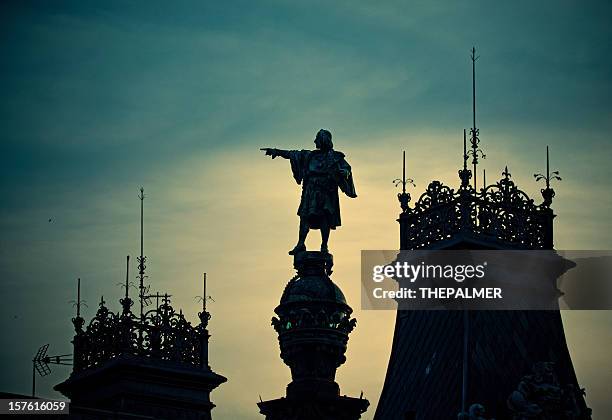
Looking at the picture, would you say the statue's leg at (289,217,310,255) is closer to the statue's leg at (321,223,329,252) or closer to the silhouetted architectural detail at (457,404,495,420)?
the statue's leg at (321,223,329,252)

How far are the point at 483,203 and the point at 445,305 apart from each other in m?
4.27

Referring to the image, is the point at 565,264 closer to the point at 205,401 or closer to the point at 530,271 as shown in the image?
the point at 530,271

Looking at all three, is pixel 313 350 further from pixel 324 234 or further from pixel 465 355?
pixel 465 355

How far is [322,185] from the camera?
69500 mm

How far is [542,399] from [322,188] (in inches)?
712

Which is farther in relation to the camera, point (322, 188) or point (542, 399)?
point (542, 399)

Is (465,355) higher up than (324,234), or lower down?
higher up

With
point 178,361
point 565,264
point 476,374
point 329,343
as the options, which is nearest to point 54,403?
point 329,343

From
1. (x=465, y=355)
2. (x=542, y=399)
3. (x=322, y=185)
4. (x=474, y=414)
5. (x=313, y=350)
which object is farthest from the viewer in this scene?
(x=465, y=355)

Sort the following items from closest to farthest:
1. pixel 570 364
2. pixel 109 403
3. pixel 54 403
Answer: pixel 54 403 < pixel 109 403 < pixel 570 364

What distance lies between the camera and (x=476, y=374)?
93.4m

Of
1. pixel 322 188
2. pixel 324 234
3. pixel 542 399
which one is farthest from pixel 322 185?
pixel 542 399

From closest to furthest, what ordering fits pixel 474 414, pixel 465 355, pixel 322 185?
pixel 322 185 < pixel 474 414 < pixel 465 355

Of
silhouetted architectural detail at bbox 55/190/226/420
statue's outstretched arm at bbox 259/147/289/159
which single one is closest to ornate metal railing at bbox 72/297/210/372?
silhouetted architectural detail at bbox 55/190/226/420
